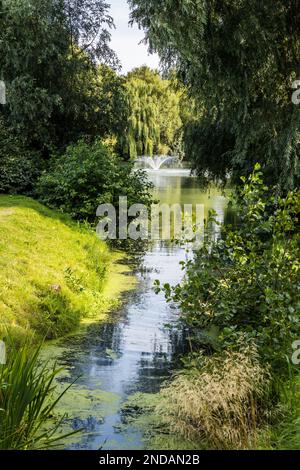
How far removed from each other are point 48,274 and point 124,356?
2209 mm

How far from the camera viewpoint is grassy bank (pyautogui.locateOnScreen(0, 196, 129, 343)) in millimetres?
7100

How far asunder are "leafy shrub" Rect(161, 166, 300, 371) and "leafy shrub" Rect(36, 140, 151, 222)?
7670mm

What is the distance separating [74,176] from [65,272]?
5.50 metres

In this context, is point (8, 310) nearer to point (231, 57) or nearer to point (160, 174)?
point (231, 57)

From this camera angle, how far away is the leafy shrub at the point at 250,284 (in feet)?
17.8

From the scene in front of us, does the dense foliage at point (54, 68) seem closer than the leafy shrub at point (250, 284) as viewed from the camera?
No

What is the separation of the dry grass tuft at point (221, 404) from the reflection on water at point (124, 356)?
38cm

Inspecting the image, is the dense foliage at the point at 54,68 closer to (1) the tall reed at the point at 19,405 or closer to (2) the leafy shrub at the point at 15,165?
(2) the leafy shrub at the point at 15,165

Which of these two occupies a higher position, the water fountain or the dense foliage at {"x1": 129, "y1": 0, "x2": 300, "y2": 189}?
the dense foliage at {"x1": 129, "y1": 0, "x2": 300, "y2": 189}

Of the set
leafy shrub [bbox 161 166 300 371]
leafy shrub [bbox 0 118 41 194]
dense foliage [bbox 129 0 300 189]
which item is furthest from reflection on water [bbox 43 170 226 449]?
leafy shrub [bbox 0 118 41 194]

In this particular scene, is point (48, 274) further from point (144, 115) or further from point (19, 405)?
point (144, 115)

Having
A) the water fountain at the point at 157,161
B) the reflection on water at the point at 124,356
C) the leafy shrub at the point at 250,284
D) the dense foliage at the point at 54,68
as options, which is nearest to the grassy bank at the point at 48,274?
the reflection on water at the point at 124,356

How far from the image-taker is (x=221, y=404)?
4.60 meters

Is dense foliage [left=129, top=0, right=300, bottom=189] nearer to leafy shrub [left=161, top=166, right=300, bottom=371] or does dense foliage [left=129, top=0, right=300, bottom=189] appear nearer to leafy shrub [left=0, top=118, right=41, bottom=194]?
leafy shrub [left=161, top=166, right=300, bottom=371]
